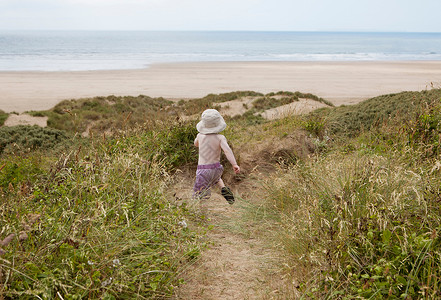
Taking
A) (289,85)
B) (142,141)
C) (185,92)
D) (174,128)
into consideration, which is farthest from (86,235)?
(289,85)

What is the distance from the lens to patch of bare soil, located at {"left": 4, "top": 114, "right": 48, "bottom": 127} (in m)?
15.9

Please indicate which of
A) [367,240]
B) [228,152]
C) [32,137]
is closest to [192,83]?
[32,137]

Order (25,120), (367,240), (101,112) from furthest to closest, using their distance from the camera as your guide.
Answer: (101,112) → (25,120) → (367,240)

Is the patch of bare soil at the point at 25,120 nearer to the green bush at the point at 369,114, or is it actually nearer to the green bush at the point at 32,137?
the green bush at the point at 32,137

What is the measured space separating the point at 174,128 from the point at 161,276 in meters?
4.16

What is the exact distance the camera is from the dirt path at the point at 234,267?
12.0 feet

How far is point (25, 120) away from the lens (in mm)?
16500

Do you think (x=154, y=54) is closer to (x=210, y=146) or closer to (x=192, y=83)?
(x=192, y=83)

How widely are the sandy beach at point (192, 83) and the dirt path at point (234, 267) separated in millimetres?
19338

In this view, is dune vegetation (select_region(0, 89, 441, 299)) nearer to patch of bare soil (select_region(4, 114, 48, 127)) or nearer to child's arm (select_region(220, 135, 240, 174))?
child's arm (select_region(220, 135, 240, 174))

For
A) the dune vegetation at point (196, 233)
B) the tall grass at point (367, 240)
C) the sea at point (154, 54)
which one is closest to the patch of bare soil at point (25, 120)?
the dune vegetation at point (196, 233)

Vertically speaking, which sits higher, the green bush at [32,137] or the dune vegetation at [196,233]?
the dune vegetation at [196,233]

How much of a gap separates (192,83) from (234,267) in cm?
3055

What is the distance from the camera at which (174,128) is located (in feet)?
23.8
